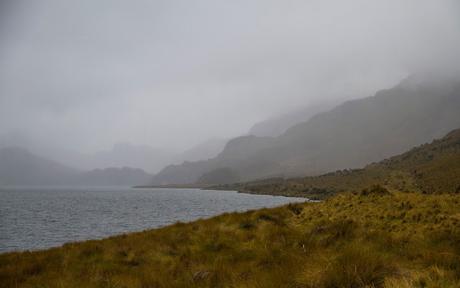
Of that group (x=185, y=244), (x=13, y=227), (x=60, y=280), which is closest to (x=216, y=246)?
(x=185, y=244)

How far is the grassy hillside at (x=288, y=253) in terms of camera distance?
278 inches

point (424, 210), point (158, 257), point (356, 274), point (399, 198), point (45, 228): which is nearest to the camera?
point (356, 274)

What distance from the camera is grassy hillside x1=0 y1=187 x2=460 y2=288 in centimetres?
707

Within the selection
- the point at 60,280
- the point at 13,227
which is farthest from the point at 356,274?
the point at 13,227

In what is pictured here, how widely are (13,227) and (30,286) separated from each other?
4515 centimetres

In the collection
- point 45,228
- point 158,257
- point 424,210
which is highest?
point 424,210

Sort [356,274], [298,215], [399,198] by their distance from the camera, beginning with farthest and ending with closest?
[298,215], [399,198], [356,274]

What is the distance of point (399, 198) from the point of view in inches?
598

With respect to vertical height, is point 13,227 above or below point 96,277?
below

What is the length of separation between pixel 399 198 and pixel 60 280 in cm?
1395

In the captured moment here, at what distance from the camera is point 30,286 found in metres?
9.14

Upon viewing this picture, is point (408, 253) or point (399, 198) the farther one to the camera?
point (399, 198)

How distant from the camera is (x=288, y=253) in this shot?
33.8 feet

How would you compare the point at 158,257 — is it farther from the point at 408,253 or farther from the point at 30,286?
the point at 408,253
